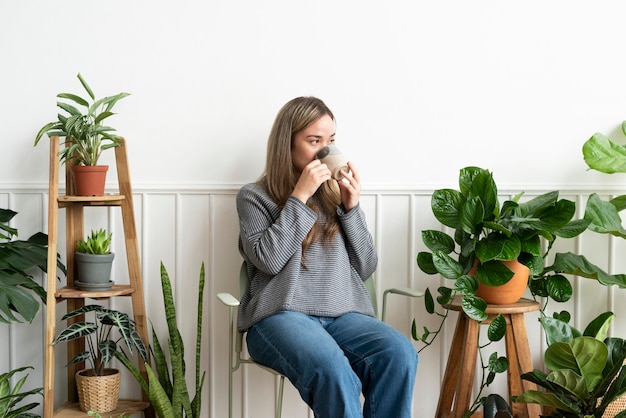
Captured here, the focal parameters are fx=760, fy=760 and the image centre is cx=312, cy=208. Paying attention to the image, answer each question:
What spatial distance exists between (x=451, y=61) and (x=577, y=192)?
2.26ft

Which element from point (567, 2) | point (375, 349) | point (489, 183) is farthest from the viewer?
point (567, 2)

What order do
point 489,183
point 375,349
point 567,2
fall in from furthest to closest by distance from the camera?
point 567,2, point 489,183, point 375,349

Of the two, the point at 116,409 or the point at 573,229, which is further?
the point at 116,409

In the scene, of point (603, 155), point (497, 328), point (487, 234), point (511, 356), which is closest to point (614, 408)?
point (511, 356)

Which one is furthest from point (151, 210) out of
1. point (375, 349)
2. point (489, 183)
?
point (489, 183)

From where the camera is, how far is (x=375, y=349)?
231 centimetres

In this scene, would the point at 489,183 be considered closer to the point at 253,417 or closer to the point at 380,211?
the point at 380,211

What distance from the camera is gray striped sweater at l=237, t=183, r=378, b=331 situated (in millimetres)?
2441

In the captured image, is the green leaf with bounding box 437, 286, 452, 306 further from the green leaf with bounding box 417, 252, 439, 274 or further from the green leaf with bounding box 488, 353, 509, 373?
the green leaf with bounding box 488, 353, 509, 373

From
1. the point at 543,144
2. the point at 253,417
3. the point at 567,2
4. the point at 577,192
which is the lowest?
the point at 253,417

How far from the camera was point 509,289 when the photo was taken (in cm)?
251

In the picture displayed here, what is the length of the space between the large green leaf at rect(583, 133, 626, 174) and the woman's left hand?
827mm

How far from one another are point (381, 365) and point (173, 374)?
76cm

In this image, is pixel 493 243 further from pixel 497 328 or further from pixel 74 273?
pixel 74 273
